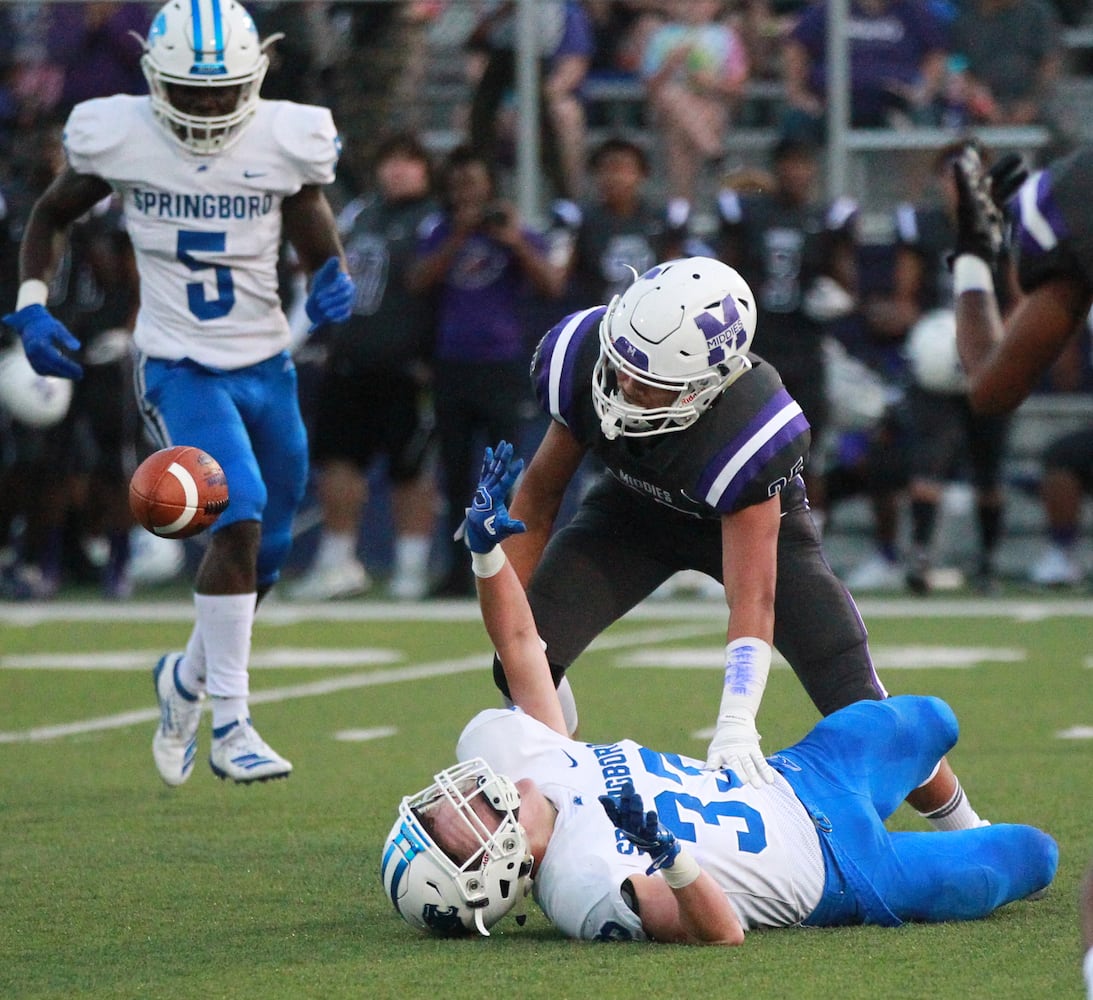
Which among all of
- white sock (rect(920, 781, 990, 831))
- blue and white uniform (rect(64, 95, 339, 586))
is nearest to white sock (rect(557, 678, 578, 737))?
white sock (rect(920, 781, 990, 831))

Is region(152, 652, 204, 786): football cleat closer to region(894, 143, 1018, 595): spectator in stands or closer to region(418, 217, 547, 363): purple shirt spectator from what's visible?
region(418, 217, 547, 363): purple shirt spectator

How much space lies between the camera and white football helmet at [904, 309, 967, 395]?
9531 millimetres

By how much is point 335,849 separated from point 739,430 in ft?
4.50

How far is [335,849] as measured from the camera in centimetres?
463

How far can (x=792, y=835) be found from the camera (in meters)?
3.65

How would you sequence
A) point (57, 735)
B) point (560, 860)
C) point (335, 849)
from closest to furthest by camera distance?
point (560, 860) → point (335, 849) → point (57, 735)

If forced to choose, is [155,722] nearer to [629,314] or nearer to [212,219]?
[212,219]

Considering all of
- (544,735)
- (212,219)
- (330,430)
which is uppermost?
(212,219)

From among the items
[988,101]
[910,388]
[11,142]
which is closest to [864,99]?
[988,101]

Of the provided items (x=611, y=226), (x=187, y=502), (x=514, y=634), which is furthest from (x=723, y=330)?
(x=611, y=226)

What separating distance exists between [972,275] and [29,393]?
6535 millimetres

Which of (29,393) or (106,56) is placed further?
(106,56)

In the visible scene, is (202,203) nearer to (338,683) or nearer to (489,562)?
(489,562)

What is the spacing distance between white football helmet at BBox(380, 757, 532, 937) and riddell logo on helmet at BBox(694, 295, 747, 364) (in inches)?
35.4
